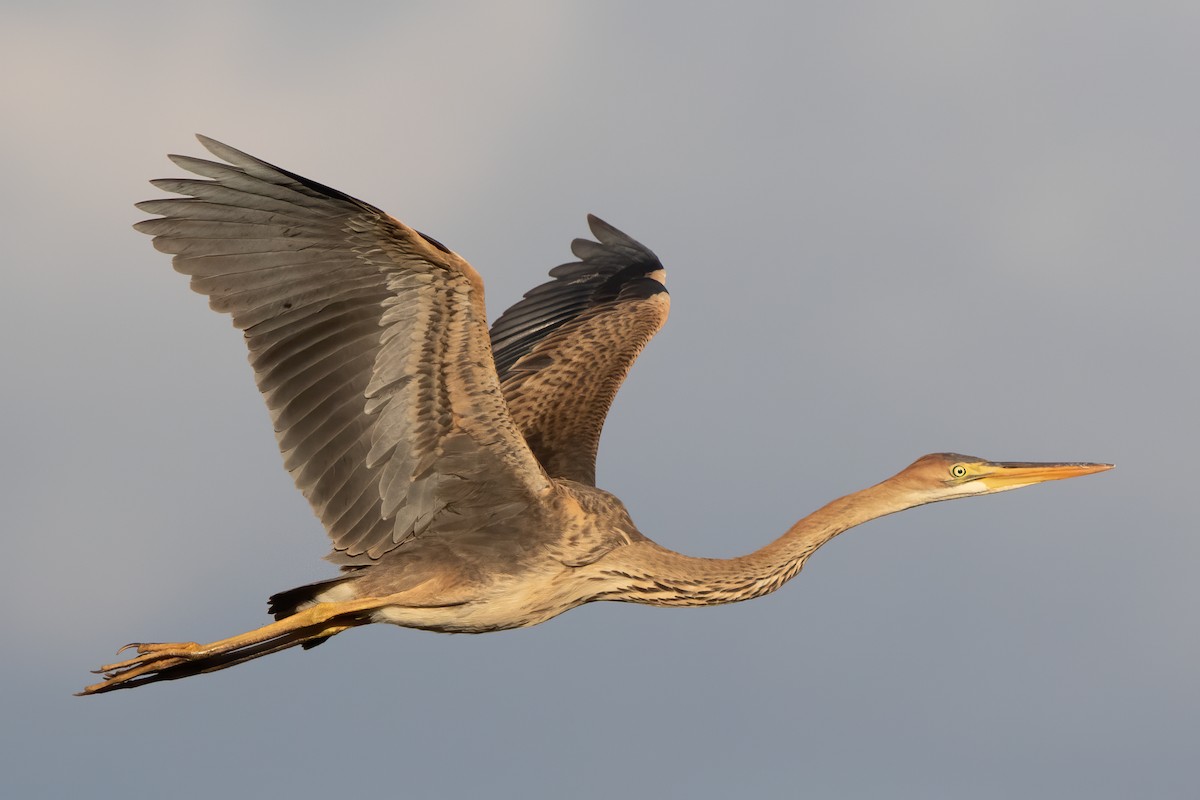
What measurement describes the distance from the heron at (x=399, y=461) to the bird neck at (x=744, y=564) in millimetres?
13

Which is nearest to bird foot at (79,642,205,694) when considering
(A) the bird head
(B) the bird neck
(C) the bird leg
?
(C) the bird leg

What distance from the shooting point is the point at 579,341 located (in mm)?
13734

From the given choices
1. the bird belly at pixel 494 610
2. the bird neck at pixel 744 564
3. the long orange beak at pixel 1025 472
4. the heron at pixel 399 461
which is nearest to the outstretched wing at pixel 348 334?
the heron at pixel 399 461

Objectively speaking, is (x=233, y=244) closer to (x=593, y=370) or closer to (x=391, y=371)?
(x=391, y=371)

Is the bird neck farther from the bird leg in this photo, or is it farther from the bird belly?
the bird leg

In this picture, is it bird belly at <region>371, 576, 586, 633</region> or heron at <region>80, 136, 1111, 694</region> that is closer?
heron at <region>80, 136, 1111, 694</region>

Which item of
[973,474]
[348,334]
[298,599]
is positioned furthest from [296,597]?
[973,474]

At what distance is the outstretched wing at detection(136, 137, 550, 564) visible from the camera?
9.50 m

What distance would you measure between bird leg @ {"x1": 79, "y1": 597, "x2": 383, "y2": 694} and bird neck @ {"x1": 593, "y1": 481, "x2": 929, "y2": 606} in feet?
6.30

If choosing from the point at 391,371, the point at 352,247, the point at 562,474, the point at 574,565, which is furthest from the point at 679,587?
the point at 352,247

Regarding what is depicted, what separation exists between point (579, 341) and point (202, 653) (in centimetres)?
489

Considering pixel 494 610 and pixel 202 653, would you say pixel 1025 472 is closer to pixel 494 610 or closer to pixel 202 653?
pixel 494 610

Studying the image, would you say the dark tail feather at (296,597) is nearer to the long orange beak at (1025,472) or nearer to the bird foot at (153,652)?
the bird foot at (153,652)

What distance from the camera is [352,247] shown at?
9625 mm
